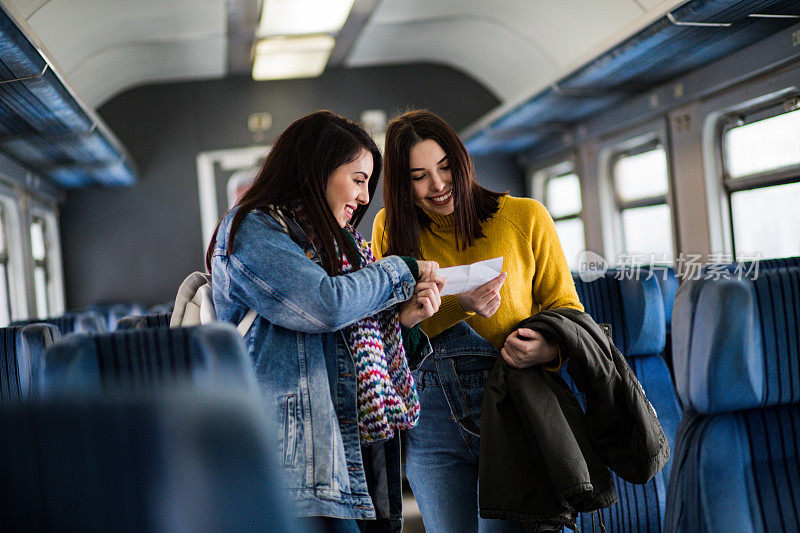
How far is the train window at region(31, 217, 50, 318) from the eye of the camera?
8.12m

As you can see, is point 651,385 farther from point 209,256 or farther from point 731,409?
point 209,256

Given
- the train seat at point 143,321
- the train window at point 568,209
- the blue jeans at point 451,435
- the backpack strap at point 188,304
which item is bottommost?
the blue jeans at point 451,435

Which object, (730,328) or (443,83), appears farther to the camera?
(443,83)

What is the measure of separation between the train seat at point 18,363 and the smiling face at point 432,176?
152 cm

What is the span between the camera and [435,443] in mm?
1875

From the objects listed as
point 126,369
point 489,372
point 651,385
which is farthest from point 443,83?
point 126,369

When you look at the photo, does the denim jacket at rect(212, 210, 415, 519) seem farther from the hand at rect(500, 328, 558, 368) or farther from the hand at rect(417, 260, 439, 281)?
the hand at rect(500, 328, 558, 368)

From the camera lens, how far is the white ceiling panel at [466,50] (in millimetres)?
8164

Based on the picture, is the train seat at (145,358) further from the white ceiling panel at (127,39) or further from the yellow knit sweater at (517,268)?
the white ceiling panel at (127,39)

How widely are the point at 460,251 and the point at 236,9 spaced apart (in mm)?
5609

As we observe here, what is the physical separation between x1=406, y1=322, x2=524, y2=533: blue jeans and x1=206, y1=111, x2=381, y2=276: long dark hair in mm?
436

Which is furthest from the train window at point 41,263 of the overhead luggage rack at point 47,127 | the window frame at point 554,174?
the window frame at point 554,174

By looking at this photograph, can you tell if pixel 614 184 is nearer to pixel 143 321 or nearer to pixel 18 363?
pixel 143 321

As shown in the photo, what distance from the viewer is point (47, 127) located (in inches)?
221
